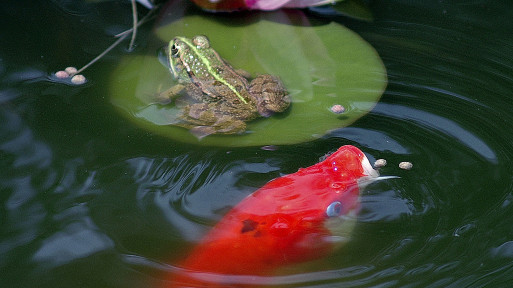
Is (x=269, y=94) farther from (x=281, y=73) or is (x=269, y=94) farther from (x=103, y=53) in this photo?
(x=103, y=53)

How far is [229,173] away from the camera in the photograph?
1.95 meters

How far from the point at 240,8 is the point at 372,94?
80 cm

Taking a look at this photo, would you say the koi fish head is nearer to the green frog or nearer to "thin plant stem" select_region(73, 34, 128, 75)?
the green frog

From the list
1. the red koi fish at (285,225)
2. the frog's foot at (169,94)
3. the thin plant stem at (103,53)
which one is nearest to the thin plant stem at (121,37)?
the thin plant stem at (103,53)

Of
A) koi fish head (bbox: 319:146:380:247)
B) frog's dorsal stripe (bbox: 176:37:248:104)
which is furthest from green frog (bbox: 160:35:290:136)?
koi fish head (bbox: 319:146:380:247)

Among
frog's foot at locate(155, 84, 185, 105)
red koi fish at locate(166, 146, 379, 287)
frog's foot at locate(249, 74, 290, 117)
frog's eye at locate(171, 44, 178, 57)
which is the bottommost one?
red koi fish at locate(166, 146, 379, 287)

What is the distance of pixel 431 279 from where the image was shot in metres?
1.59

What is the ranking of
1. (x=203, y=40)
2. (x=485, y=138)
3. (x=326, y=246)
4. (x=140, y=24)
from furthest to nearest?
(x=140, y=24), (x=203, y=40), (x=485, y=138), (x=326, y=246)

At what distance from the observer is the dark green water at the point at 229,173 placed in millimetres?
1659

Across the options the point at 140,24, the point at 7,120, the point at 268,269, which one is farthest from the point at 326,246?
the point at 140,24

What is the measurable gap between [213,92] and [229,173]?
0.54 meters

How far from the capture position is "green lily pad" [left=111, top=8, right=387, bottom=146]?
2.11 metres

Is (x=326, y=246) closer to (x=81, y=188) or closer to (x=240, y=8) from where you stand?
(x=81, y=188)

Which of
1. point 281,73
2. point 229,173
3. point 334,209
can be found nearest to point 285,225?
point 334,209
